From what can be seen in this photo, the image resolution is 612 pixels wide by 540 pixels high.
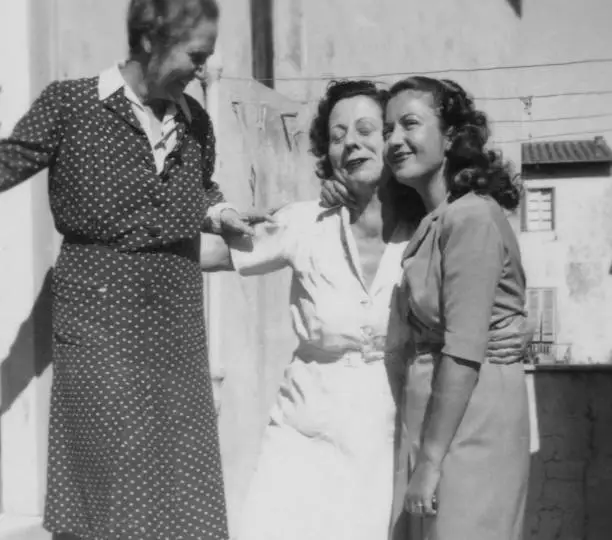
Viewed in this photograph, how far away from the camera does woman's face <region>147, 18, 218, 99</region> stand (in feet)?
10.3

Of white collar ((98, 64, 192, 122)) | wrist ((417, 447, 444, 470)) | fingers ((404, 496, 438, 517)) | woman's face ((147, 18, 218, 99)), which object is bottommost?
fingers ((404, 496, 438, 517))

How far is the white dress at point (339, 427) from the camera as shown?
3.42 m

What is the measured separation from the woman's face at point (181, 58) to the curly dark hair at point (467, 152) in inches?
20.6

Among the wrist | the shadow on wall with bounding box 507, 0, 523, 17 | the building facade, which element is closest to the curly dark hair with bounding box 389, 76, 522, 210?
the wrist

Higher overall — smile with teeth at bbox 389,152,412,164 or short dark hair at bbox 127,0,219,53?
short dark hair at bbox 127,0,219,53

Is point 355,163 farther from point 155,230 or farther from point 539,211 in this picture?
point 539,211

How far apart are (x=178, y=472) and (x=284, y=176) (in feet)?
17.8

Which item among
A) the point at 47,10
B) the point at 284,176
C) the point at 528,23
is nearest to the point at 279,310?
the point at 284,176

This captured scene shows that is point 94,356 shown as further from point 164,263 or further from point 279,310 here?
point 279,310

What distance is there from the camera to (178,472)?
3.31 metres

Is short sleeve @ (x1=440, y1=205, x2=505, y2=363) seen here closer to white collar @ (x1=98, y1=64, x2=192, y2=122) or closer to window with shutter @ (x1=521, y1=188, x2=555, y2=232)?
white collar @ (x1=98, y1=64, x2=192, y2=122)

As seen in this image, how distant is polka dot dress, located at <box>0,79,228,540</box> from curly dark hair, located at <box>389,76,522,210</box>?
0.71 m

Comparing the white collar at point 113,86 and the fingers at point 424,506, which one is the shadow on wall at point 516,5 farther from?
the fingers at point 424,506

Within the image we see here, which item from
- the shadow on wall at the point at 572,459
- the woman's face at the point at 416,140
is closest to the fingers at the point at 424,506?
the woman's face at the point at 416,140
